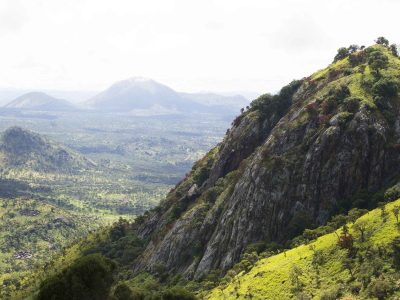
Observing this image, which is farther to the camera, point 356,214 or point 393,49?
point 393,49

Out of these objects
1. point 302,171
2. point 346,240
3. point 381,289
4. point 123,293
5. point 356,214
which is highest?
point 302,171

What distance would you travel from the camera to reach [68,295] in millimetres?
71062

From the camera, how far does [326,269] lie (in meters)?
77.4

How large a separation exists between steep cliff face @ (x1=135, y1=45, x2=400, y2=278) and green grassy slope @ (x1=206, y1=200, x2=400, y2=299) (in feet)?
56.4

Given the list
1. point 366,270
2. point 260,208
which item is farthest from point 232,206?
point 366,270

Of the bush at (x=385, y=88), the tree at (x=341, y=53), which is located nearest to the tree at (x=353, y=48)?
the tree at (x=341, y=53)

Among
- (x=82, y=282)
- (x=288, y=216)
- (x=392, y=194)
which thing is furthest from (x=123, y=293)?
(x=392, y=194)

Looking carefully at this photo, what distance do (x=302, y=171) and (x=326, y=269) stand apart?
37.2m

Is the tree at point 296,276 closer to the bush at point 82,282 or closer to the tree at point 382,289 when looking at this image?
the tree at point 382,289

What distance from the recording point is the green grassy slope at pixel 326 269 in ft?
224

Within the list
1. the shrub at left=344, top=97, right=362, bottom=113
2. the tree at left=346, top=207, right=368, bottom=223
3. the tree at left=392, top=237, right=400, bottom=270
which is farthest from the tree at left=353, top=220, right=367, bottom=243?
the shrub at left=344, top=97, right=362, bottom=113

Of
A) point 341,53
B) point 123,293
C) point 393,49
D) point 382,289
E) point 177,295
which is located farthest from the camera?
point 341,53

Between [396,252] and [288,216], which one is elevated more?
[396,252]

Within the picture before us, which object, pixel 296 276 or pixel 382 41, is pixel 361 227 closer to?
pixel 296 276
